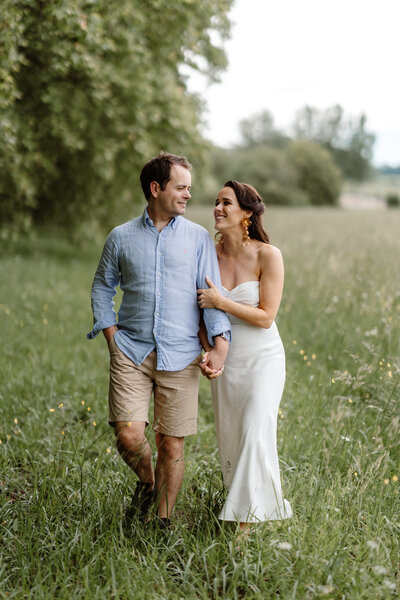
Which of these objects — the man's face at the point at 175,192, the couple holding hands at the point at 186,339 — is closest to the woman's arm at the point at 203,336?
the couple holding hands at the point at 186,339

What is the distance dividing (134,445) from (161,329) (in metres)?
0.67

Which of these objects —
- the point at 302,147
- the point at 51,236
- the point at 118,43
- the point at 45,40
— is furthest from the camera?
the point at 302,147

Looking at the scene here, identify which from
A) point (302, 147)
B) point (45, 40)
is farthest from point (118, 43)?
point (302, 147)

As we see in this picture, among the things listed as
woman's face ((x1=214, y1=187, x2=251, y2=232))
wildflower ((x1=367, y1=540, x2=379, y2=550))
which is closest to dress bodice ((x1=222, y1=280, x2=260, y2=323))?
woman's face ((x1=214, y1=187, x2=251, y2=232))

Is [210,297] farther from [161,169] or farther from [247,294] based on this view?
[161,169]

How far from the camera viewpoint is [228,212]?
129 inches

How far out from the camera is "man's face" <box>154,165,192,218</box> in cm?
313

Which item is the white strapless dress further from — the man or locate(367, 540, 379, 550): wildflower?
locate(367, 540, 379, 550): wildflower

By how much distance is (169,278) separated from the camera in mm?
3168

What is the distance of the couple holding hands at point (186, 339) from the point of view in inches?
123

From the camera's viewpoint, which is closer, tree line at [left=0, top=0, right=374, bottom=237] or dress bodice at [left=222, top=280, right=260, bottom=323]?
dress bodice at [left=222, top=280, right=260, bottom=323]

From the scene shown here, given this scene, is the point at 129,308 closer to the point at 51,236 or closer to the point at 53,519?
the point at 53,519

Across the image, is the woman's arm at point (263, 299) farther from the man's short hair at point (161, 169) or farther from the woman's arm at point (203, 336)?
the man's short hair at point (161, 169)

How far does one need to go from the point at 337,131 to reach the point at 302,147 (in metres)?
38.2
